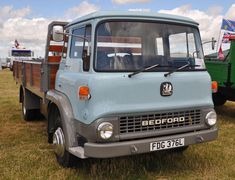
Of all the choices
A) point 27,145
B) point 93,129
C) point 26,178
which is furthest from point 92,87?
point 27,145

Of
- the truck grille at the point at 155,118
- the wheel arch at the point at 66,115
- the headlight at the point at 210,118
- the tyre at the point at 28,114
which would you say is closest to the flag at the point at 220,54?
the headlight at the point at 210,118

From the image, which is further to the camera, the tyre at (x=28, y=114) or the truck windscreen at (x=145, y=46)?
the tyre at (x=28, y=114)

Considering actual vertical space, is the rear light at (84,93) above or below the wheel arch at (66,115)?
above

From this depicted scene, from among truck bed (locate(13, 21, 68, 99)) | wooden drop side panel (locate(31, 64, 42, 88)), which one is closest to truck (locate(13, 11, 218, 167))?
truck bed (locate(13, 21, 68, 99))

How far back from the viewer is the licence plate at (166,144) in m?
3.99

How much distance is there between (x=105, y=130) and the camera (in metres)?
3.77

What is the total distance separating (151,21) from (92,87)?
1193 mm

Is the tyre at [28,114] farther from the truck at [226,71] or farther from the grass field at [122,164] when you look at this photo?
the truck at [226,71]

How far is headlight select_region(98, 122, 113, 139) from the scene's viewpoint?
3752mm

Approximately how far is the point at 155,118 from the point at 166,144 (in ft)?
1.15

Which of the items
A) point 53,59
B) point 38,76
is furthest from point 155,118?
point 38,76

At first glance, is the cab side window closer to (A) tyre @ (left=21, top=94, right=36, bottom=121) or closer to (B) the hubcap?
(B) the hubcap

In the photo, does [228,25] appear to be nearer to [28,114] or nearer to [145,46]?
[28,114]

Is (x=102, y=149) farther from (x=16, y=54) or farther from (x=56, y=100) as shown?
(x=16, y=54)
